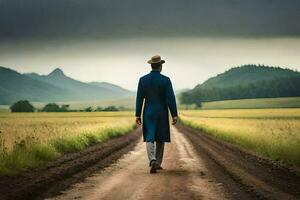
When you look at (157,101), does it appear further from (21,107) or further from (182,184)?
(21,107)

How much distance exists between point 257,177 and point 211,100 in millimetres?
180114

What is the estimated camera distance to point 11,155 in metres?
13.9

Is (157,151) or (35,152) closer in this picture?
(157,151)

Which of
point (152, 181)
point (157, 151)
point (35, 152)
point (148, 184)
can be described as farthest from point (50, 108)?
point (148, 184)

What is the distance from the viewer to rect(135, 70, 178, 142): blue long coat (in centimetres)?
1364

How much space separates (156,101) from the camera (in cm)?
1377

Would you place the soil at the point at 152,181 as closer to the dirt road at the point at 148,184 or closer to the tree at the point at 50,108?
the dirt road at the point at 148,184

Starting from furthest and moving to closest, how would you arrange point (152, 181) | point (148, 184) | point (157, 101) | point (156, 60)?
point (157, 101) < point (156, 60) < point (152, 181) < point (148, 184)

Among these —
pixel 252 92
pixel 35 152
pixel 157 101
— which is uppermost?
pixel 252 92

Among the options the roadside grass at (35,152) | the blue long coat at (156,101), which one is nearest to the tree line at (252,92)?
the roadside grass at (35,152)

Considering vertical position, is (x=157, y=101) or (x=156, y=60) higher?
(x=156, y=60)

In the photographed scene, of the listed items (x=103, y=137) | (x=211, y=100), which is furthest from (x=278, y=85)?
(x=103, y=137)

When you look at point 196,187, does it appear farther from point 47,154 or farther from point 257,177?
point 47,154

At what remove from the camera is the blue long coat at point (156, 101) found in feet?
44.8
